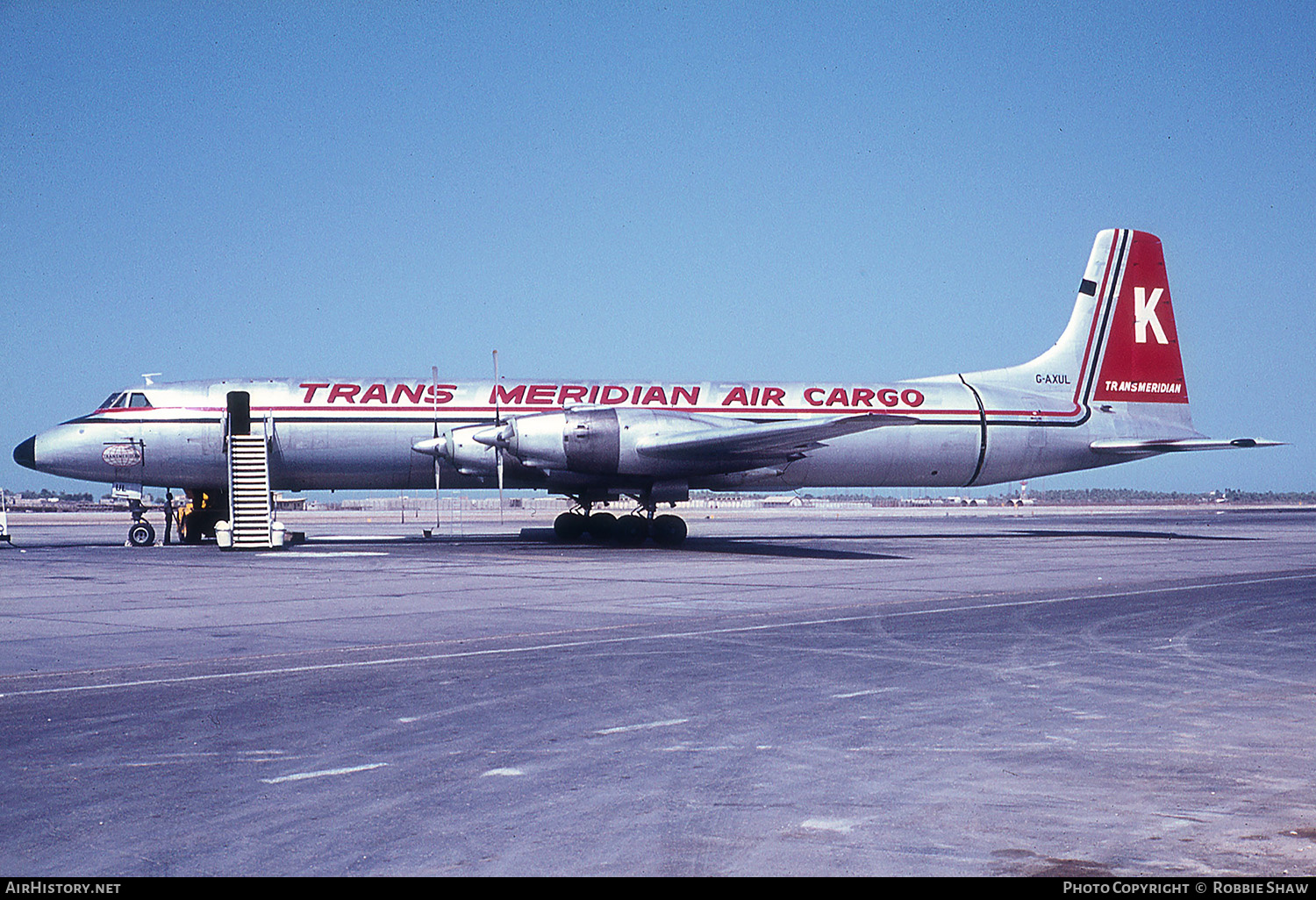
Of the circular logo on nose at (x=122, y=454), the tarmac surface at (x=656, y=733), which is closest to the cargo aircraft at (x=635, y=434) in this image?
the circular logo on nose at (x=122, y=454)

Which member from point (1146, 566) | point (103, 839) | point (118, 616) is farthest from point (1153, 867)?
point (1146, 566)

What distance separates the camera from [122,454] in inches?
1216

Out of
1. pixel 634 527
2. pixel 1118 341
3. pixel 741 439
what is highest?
pixel 1118 341

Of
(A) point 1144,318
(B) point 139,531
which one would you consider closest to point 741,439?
(B) point 139,531

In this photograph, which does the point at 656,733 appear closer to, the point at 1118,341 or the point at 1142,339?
the point at 1118,341

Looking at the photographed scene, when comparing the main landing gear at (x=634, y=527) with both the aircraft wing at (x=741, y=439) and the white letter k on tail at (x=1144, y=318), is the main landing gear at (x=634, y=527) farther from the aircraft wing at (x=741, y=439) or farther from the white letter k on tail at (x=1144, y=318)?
the white letter k on tail at (x=1144, y=318)

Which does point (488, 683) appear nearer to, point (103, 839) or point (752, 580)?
point (103, 839)

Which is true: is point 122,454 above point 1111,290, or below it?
below

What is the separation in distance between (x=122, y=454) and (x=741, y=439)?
16.6 metres

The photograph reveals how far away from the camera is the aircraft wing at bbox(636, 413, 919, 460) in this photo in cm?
2703

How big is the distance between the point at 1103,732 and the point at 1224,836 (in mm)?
2407

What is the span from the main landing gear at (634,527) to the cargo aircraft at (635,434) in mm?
60

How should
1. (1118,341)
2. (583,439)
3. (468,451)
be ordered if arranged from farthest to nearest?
(1118,341), (468,451), (583,439)

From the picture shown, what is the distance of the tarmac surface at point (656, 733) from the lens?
5230 millimetres
